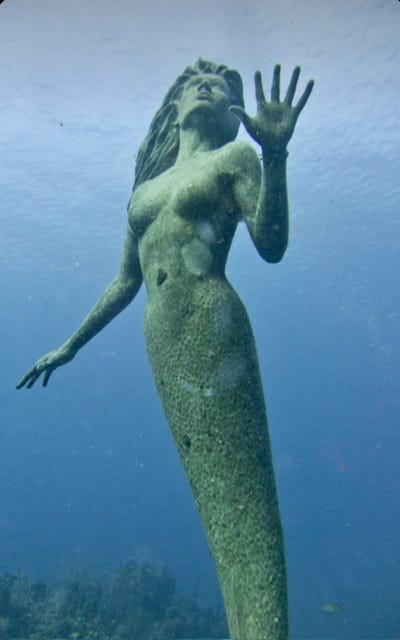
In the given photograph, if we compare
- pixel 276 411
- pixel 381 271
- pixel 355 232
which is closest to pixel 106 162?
pixel 355 232

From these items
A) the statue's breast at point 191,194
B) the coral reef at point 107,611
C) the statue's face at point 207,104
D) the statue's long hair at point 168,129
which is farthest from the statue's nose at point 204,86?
the coral reef at point 107,611

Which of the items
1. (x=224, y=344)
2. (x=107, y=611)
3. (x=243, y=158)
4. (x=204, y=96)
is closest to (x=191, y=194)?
(x=243, y=158)

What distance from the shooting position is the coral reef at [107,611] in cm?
1315

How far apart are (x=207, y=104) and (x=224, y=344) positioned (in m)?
1.79

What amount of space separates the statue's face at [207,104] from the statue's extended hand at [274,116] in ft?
3.31

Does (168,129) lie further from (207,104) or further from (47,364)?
(47,364)

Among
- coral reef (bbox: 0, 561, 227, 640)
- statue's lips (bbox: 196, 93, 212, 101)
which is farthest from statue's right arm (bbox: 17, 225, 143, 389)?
coral reef (bbox: 0, 561, 227, 640)

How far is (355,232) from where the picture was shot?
45750 mm

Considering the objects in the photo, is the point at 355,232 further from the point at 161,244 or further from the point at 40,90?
the point at 161,244

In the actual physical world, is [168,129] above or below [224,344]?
above

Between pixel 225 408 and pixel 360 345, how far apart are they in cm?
9150

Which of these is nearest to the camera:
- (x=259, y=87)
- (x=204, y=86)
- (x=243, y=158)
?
(x=259, y=87)

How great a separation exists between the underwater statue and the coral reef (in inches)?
478

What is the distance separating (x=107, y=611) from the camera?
15750 millimetres
